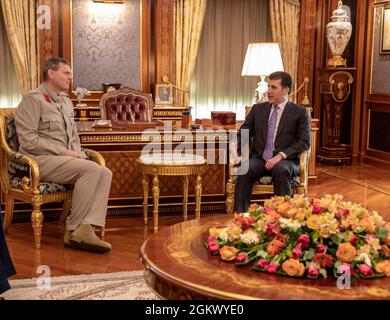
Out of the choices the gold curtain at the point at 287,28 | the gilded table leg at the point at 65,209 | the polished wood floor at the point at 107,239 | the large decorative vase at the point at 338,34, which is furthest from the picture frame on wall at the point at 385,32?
the gilded table leg at the point at 65,209

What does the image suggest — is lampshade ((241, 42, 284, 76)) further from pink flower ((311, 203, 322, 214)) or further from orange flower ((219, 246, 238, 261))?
orange flower ((219, 246, 238, 261))

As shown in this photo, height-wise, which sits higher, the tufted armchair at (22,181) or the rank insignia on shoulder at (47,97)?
the rank insignia on shoulder at (47,97)

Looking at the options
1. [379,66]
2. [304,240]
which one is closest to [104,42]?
[379,66]

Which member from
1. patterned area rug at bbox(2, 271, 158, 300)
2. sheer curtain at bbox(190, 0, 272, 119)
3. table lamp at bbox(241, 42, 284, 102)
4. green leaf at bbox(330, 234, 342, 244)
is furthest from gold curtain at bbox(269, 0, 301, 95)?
green leaf at bbox(330, 234, 342, 244)

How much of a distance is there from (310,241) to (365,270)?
0.23 m

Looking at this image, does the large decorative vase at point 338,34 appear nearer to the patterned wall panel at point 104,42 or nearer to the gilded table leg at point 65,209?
the patterned wall panel at point 104,42

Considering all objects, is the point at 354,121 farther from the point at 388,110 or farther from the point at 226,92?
the point at 226,92

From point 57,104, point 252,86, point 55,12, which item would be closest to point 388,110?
point 252,86

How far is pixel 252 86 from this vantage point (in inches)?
348

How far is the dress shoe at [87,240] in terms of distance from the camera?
4.15 meters

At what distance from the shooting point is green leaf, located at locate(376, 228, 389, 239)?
2.44 m

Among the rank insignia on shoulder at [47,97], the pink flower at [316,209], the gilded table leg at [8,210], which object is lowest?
the gilded table leg at [8,210]

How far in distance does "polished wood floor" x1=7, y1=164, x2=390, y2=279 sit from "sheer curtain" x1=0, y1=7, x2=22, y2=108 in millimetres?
3282
